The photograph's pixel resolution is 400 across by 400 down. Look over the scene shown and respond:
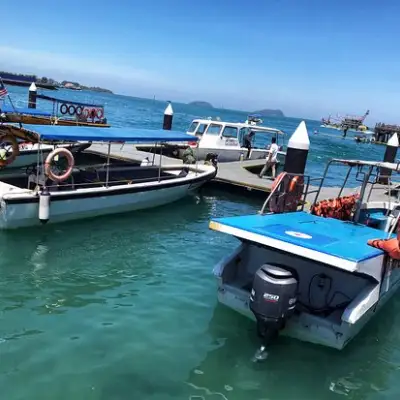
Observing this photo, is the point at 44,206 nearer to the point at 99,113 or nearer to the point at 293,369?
the point at 293,369

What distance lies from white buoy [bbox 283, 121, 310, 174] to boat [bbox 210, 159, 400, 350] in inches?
224

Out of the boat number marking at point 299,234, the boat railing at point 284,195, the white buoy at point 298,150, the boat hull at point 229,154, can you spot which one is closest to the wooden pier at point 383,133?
the boat hull at point 229,154

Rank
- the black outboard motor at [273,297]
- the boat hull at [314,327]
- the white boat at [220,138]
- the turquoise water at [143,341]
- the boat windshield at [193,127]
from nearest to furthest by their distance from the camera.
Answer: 1. the turquoise water at [143,341]
2. the black outboard motor at [273,297]
3. the boat hull at [314,327]
4. the white boat at [220,138]
5. the boat windshield at [193,127]

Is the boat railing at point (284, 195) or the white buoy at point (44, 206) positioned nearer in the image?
the boat railing at point (284, 195)

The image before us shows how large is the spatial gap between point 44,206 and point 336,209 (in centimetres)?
638

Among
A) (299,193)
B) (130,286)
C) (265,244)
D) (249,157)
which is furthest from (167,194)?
(249,157)

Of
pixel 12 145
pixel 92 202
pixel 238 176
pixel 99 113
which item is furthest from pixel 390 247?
pixel 99 113

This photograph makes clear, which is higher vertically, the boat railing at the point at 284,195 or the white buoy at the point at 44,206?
the boat railing at the point at 284,195

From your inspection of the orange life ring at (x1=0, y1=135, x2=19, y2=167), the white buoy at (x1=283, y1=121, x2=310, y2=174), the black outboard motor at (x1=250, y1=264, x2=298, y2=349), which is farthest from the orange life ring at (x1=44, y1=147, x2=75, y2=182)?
the white buoy at (x1=283, y1=121, x2=310, y2=174)

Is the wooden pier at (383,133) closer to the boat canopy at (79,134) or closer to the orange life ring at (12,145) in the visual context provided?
the boat canopy at (79,134)

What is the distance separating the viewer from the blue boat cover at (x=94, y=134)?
10570 mm

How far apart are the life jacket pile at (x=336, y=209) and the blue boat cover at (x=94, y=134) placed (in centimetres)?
565

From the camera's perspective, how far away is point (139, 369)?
18.3ft

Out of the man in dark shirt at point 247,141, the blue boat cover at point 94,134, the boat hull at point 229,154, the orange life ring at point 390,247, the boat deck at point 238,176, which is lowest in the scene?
the boat deck at point 238,176
